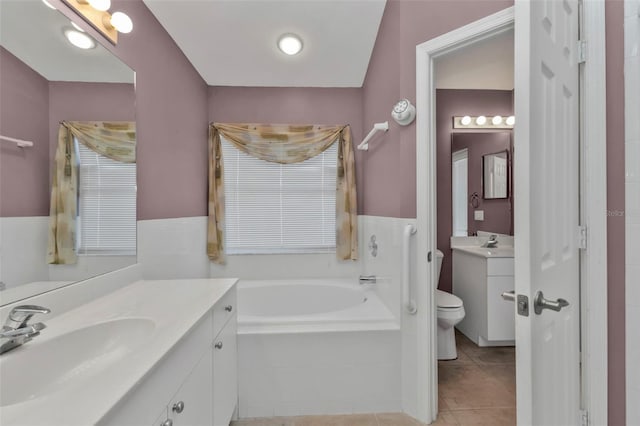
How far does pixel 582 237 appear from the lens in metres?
1.01

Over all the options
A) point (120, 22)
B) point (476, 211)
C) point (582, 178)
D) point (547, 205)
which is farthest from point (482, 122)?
point (120, 22)

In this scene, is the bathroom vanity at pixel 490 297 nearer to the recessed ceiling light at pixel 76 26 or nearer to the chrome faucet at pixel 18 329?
the chrome faucet at pixel 18 329

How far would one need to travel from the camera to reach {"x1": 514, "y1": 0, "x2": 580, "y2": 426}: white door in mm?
792

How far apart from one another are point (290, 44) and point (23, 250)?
1.95m

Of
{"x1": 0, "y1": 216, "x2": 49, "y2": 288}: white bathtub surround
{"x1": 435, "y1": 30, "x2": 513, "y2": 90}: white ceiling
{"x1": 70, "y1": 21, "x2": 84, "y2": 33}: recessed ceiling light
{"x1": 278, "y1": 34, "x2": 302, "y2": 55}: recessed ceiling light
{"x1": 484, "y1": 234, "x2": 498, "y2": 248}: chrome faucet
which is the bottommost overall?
{"x1": 484, "y1": 234, "x2": 498, "y2": 248}: chrome faucet

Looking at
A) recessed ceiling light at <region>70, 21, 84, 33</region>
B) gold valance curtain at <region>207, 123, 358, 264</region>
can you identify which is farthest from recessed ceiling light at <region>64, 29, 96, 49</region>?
gold valance curtain at <region>207, 123, 358, 264</region>

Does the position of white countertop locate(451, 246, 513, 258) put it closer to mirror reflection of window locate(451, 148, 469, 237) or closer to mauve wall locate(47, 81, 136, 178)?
mirror reflection of window locate(451, 148, 469, 237)

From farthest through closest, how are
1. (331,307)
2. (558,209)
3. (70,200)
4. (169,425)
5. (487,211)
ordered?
(487,211) → (331,307) → (70,200) → (558,209) → (169,425)

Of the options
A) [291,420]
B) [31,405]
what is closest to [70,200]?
[31,405]

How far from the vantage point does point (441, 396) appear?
5.90ft

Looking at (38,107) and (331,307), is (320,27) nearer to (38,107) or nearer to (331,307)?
(38,107)

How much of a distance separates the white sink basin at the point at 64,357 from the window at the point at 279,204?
170 centimetres

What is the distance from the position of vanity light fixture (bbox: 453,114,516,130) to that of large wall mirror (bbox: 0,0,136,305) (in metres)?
2.84

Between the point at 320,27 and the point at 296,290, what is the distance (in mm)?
2116
